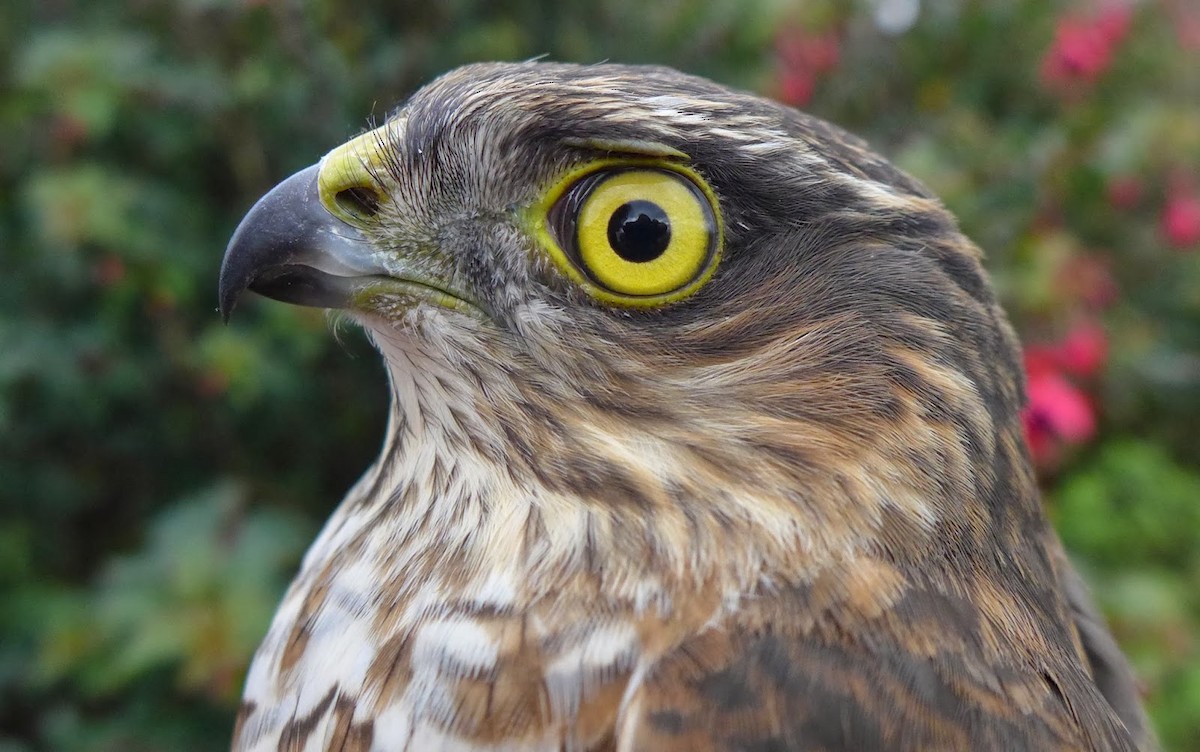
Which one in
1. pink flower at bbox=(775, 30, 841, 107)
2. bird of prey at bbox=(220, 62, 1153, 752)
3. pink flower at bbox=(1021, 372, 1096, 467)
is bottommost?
pink flower at bbox=(1021, 372, 1096, 467)

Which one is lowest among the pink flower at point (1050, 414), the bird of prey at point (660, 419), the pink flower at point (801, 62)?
the pink flower at point (1050, 414)

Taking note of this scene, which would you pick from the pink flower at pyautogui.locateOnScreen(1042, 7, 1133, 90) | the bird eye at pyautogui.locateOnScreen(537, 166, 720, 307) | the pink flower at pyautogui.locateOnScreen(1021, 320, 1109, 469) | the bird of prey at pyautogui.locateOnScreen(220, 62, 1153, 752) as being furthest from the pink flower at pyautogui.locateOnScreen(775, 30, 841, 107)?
the bird eye at pyautogui.locateOnScreen(537, 166, 720, 307)

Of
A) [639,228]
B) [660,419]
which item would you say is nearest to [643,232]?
[639,228]

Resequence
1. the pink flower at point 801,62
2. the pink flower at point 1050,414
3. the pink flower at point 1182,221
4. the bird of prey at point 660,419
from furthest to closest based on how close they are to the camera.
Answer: the pink flower at point 1182,221 < the pink flower at point 801,62 < the pink flower at point 1050,414 < the bird of prey at point 660,419

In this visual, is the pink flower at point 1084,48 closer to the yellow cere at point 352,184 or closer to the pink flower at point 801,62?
the pink flower at point 801,62

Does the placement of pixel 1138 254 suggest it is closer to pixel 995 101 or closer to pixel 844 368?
pixel 995 101

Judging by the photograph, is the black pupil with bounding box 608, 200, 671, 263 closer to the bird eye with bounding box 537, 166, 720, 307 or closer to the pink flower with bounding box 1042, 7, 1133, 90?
the bird eye with bounding box 537, 166, 720, 307

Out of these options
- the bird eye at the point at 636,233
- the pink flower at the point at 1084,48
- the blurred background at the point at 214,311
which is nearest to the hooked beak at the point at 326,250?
the bird eye at the point at 636,233
